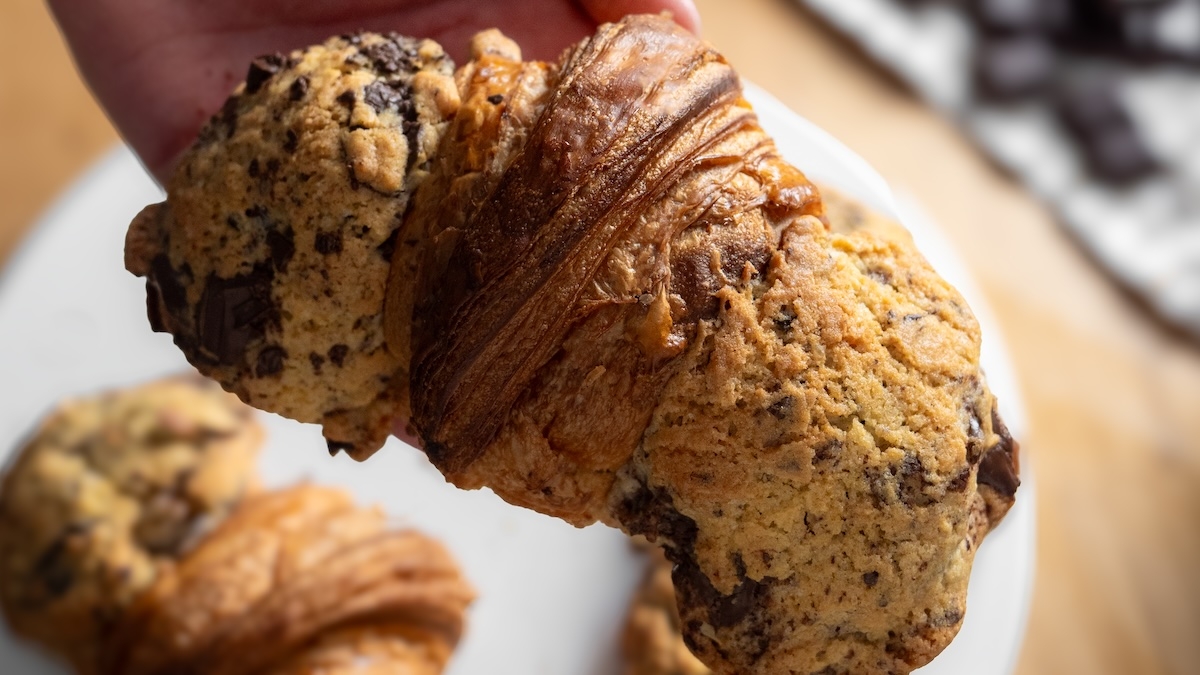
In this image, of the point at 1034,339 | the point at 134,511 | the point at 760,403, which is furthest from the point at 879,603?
the point at 1034,339

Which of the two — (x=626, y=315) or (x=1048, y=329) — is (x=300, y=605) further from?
(x=1048, y=329)

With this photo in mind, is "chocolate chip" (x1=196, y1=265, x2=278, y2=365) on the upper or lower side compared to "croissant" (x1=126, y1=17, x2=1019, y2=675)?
lower

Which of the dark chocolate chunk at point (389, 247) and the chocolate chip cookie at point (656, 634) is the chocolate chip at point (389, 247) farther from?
the chocolate chip cookie at point (656, 634)

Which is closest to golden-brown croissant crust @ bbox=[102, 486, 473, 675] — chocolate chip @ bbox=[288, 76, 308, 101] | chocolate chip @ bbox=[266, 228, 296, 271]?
chocolate chip @ bbox=[266, 228, 296, 271]

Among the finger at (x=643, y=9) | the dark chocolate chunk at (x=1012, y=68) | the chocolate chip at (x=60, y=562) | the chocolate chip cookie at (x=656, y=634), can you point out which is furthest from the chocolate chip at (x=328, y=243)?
the dark chocolate chunk at (x=1012, y=68)

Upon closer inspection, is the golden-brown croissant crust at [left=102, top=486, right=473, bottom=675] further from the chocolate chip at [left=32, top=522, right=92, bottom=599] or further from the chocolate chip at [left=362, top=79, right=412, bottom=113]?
the chocolate chip at [left=362, top=79, right=412, bottom=113]

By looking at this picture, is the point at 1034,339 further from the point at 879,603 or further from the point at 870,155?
the point at 879,603

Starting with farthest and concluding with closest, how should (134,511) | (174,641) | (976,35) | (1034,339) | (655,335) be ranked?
(976,35) < (1034,339) < (134,511) < (174,641) < (655,335)
